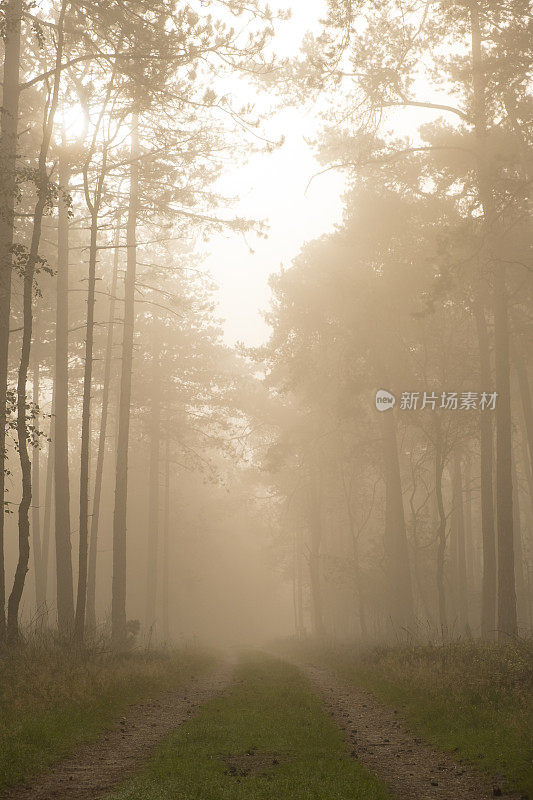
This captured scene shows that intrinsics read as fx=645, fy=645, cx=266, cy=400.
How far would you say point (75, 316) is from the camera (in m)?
26.8

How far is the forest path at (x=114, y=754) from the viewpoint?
242 inches

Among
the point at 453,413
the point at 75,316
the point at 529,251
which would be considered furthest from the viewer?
the point at 75,316

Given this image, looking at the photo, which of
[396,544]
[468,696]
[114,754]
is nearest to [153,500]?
[396,544]

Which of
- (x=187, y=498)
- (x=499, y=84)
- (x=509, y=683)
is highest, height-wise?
(x=499, y=84)

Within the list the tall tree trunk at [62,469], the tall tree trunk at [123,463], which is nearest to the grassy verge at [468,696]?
the tall tree trunk at [62,469]

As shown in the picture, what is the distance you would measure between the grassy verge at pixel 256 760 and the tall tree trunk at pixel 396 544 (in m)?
11.5

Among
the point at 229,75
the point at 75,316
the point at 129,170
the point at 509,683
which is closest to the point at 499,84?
the point at 229,75

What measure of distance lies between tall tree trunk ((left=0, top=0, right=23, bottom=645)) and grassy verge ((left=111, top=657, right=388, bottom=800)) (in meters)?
5.59

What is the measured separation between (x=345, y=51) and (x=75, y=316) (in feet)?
50.5

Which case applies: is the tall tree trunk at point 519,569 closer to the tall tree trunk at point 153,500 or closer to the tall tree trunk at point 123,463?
the tall tree trunk at point 153,500

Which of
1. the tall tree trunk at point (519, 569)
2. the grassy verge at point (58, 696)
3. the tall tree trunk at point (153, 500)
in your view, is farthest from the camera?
the tall tree trunk at point (153, 500)

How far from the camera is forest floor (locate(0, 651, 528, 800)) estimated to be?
6148 mm

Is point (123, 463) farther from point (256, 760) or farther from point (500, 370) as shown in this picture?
point (256, 760)

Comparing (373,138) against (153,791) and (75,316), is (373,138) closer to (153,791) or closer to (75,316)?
(75,316)
